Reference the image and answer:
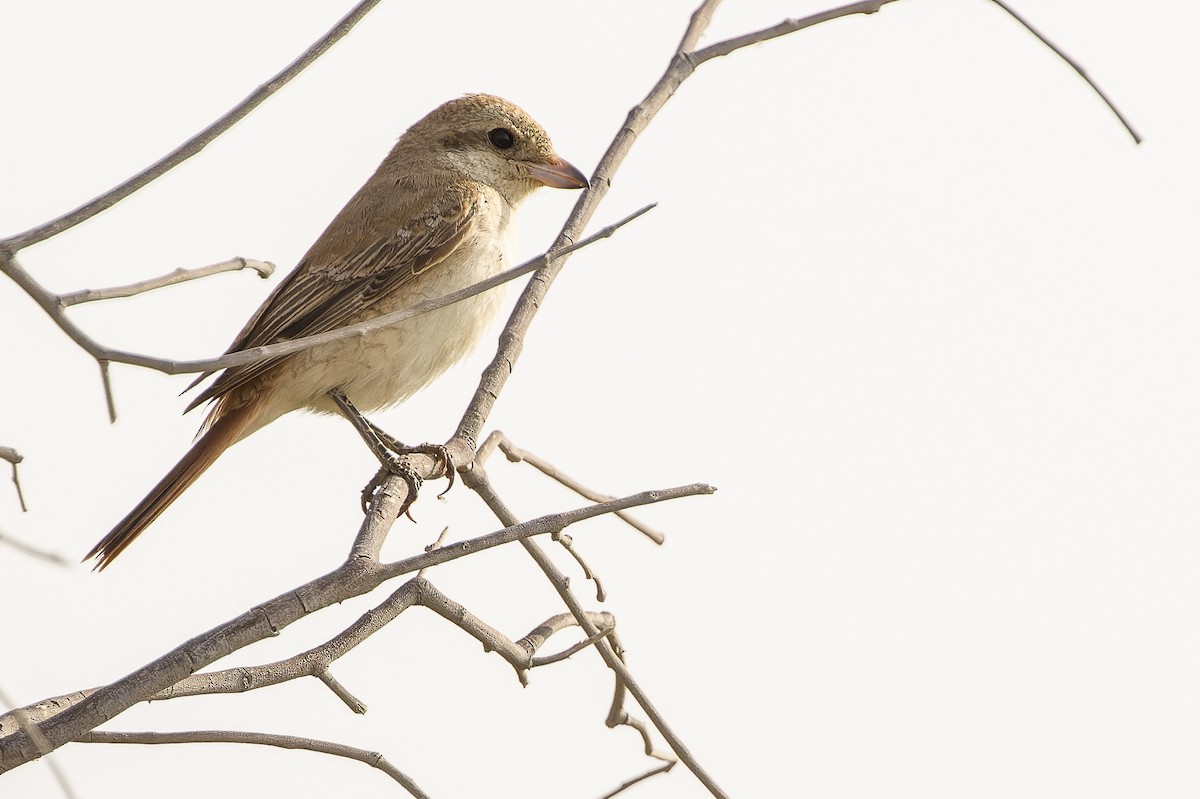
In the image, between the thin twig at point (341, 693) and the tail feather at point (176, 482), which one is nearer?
the thin twig at point (341, 693)

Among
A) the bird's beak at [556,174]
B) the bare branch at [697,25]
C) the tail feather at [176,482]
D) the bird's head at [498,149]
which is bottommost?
the tail feather at [176,482]

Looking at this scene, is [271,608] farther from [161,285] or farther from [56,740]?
[161,285]

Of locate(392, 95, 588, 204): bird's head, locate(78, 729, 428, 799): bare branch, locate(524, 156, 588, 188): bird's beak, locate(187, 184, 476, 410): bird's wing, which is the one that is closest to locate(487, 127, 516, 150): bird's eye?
locate(392, 95, 588, 204): bird's head

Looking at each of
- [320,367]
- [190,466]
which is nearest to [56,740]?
[190,466]

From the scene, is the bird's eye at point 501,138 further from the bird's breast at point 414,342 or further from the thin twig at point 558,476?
the thin twig at point 558,476

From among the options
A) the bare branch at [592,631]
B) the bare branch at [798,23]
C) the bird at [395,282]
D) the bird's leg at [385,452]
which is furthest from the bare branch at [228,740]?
the bare branch at [798,23]

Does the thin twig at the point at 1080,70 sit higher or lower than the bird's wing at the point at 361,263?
lower

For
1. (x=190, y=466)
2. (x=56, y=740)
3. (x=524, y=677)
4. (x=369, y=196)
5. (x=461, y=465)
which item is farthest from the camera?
(x=369, y=196)
